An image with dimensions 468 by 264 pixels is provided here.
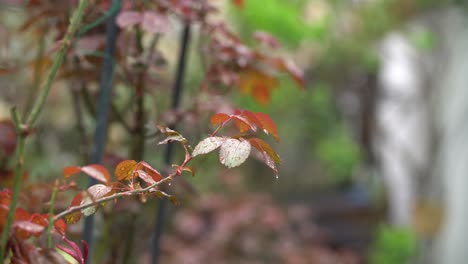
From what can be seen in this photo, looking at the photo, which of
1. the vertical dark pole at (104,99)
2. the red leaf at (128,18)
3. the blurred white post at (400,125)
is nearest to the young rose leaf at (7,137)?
the vertical dark pole at (104,99)

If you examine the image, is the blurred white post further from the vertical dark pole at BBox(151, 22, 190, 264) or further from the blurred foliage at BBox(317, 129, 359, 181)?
the vertical dark pole at BBox(151, 22, 190, 264)

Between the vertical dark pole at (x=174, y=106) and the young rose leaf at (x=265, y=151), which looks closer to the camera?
the young rose leaf at (x=265, y=151)

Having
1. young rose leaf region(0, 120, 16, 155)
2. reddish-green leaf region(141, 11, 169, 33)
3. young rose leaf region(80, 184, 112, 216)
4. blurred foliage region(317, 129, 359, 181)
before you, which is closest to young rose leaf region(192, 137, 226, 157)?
young rose leaf region(80, 184, 112, 216)

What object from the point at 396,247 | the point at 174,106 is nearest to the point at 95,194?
the point at 174,106

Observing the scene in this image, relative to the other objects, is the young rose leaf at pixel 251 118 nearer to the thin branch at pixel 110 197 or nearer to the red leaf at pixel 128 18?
the thin branch at pixel 110 197

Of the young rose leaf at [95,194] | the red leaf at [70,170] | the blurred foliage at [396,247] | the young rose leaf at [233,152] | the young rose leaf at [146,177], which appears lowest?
the blurred foliage at [396,247]

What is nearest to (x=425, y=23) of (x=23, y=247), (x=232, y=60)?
(x=232, y=60)

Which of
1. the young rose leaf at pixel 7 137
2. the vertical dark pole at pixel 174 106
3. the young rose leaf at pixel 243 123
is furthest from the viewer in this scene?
the vertical dark pole at pixel 174 106
